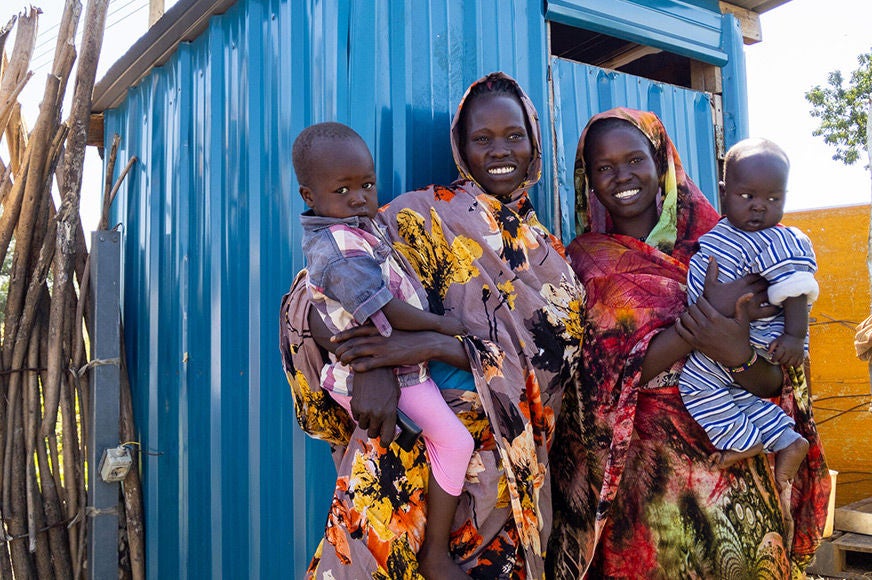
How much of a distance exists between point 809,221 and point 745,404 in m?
5.52

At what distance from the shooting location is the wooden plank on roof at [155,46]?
3.49 meters

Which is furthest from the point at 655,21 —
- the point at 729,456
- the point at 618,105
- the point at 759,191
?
the point at 729,456

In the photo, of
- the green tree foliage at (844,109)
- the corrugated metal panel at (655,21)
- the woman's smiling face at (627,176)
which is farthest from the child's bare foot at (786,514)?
the green tree foliage at (844,109)

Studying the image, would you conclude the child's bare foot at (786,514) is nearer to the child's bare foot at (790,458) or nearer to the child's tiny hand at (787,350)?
the child's bare foot at (790,458)

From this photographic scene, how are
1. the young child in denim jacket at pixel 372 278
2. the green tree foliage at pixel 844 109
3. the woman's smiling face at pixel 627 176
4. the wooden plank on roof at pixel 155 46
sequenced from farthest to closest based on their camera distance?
1. the green tree foliage at pixel 844 109
2. the wooden plank on roof at pixel 155 46
3. the woman's smiling face at pixel 627 176
4. the young child in denim jacket at pixel 372 278

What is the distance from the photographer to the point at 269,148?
9.85 feet

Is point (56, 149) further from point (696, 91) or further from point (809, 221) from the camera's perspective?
point (809, 221)

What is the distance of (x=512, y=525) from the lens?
6.76ft

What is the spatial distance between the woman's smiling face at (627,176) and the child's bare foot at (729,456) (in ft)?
2.39

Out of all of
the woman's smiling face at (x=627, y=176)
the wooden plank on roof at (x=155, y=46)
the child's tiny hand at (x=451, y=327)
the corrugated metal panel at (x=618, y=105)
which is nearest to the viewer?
the child's tiny hand at (x=451, y=327)

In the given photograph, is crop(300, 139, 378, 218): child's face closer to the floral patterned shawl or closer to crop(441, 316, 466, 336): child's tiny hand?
the floral patterned shawl

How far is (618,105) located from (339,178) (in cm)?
190

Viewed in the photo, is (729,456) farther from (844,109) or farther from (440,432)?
(844,109)

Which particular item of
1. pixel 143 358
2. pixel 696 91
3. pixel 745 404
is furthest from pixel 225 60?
pixel 745 404
